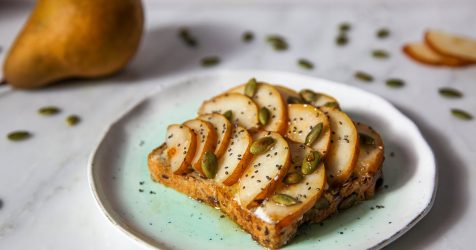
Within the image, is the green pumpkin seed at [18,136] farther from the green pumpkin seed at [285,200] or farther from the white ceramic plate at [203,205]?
the green pumpkin seed at [285,200]

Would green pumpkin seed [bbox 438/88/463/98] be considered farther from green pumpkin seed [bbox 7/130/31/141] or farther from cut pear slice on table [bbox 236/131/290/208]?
green pumpkin seed [bbox 7/130/31/141]

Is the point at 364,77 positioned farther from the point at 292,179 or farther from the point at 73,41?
the point at 73,41

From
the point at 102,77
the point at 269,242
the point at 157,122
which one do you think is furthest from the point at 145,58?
the point at 269,242

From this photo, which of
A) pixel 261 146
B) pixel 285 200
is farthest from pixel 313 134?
pixel 285 200

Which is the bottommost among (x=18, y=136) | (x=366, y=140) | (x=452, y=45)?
(x=18, y=136)

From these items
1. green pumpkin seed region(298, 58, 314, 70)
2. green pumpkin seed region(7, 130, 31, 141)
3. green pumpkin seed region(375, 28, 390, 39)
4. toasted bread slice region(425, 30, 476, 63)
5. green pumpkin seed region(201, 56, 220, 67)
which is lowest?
green pumpkin seed region(7, 130, 31, 141)

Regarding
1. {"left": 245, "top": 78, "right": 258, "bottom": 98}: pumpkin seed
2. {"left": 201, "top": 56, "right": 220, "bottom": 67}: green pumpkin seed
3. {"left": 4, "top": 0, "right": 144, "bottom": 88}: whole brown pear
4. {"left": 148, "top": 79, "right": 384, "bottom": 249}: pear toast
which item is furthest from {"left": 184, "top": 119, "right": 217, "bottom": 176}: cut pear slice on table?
{"left": 201, "top": 56, "right": 220, "bottom": 67}: green pumpkin seed
